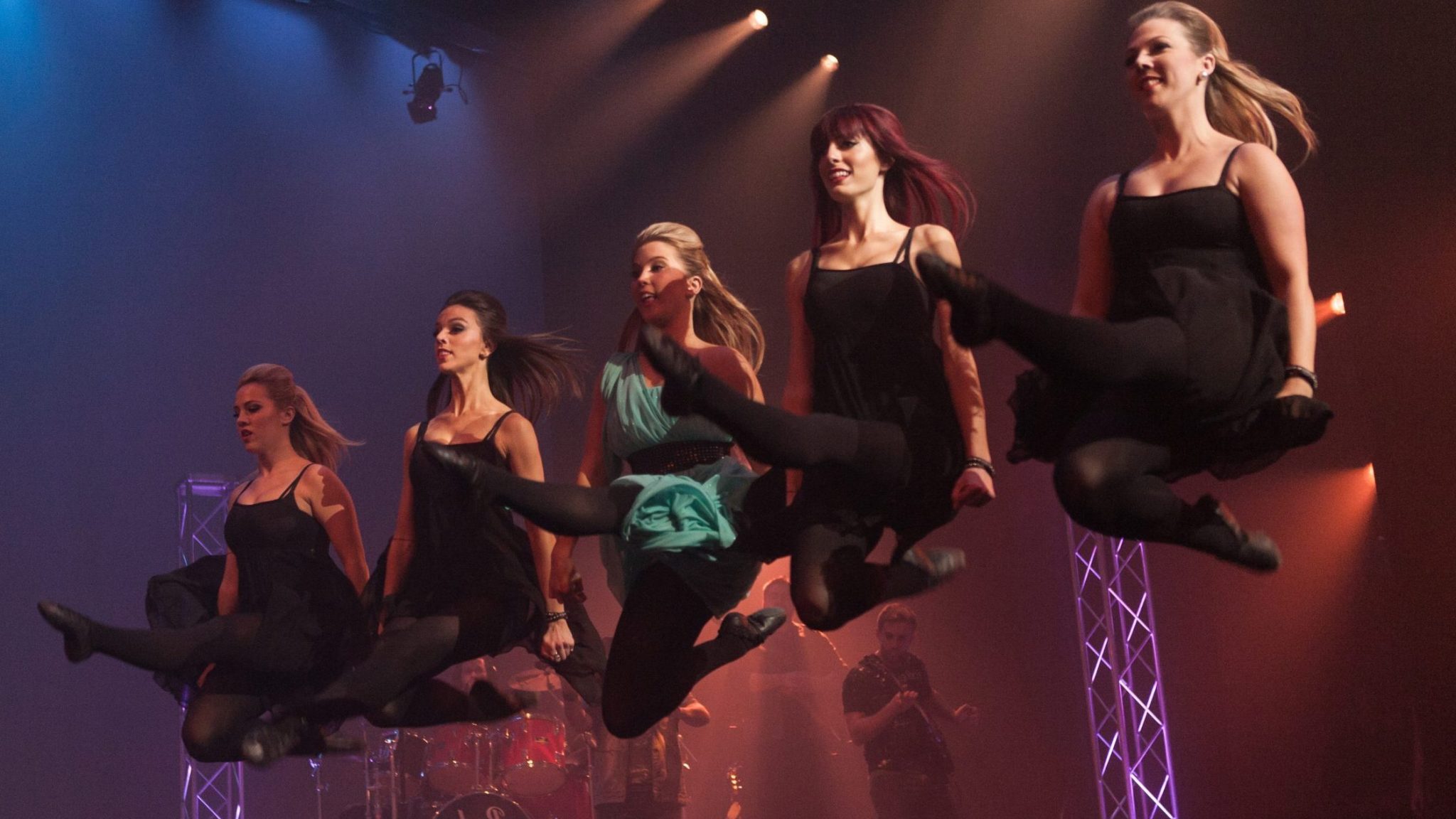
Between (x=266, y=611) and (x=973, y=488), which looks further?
(x=266, y=611)

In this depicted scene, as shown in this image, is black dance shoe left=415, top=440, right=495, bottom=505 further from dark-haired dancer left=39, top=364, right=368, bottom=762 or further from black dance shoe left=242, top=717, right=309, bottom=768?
dark-haired dancer left=39, top=364, right=368, bottom=762

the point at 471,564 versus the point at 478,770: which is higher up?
the point at 471,564

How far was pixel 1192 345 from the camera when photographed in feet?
9.02

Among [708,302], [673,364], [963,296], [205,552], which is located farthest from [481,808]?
[963,296]

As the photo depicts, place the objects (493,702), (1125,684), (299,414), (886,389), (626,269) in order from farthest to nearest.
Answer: (626,269) → (1125,684) → (299,414) → (493,702) → (886,389)

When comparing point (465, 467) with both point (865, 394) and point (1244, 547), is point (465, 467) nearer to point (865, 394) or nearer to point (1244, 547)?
point (865, 394)

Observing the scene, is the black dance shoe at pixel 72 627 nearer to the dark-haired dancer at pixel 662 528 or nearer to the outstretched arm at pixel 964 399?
the dark-haired dancer at pixel 662 528

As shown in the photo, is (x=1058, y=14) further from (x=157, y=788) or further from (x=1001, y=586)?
(x=157, y=788)

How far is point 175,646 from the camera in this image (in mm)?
4344

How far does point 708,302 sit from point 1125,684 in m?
3.44

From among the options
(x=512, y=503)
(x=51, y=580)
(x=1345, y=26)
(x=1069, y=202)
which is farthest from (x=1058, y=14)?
(x=51, y=580)

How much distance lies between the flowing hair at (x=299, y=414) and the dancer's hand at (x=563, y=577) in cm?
135

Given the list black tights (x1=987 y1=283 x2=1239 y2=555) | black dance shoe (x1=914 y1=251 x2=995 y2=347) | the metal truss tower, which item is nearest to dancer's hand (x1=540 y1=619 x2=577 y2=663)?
black tights (x1=987 y1=283 x2=1239 y2=555)

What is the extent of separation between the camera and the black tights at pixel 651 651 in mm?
3514
